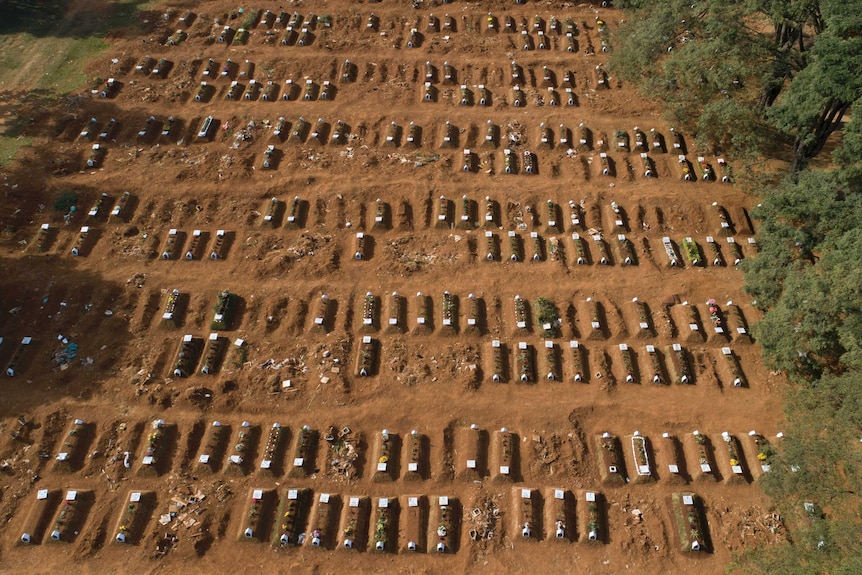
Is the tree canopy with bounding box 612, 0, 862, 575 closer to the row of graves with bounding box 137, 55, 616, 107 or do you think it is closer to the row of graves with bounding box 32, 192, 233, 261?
the row of graves with bounding box 137, 55, 616, 107

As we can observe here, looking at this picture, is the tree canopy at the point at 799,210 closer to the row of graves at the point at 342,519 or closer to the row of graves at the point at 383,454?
the row of graves at the point at 383,454

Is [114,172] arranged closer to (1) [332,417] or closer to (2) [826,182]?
(1) [332,417]

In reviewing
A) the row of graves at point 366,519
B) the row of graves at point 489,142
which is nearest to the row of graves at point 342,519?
the row of graves at point 366,519

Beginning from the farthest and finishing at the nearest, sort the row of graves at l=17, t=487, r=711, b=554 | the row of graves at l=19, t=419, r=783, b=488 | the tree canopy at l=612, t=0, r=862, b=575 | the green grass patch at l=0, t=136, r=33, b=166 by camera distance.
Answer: the green grass patch at l=0, t=136, r=33, b=166
the row of graves at l=19, t=419, r=783, b=488
the row of graves at l=17, t=487, r=711, b=554
the tree canopy at l=612, t=0, r=862, b=575

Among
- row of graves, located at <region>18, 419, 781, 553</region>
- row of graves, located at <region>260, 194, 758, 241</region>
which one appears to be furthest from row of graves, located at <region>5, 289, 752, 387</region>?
row of graves, located at <region>260, 194, 758, 241</region>

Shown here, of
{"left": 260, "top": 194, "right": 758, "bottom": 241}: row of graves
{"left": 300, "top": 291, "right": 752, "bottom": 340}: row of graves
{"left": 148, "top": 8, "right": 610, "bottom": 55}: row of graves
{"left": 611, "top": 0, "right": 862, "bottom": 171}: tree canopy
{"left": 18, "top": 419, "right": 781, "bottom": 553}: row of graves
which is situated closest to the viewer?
{"left": 18, "top": 419, "right": 781, "bottom": 553}: row of graves

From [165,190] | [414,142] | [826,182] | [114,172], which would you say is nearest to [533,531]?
[826,182]
